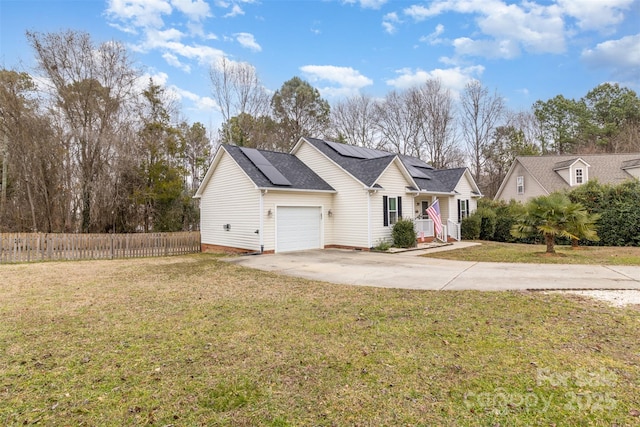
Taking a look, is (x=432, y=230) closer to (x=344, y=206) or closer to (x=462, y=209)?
(x=462, y=209)

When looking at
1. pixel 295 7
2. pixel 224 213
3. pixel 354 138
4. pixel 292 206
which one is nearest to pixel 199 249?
pixel 224 213

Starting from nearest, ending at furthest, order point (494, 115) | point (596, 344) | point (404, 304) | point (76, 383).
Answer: point (76, 383) < point (596, 344) < point (404, 304) < point (494, 115)

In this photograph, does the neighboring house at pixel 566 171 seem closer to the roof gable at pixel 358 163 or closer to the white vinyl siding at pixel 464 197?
the white vinyl siding at pixel 464 197

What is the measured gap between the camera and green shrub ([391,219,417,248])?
15.0 metres

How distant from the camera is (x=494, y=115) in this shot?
31562mm

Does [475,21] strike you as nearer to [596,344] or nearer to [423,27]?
[423,27]

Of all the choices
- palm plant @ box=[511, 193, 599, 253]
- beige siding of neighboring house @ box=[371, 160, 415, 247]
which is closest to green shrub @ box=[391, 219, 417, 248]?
beige siding of neighboring house @ box=[371, 160, 415, 247]

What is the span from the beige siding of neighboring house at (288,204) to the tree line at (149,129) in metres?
9.75

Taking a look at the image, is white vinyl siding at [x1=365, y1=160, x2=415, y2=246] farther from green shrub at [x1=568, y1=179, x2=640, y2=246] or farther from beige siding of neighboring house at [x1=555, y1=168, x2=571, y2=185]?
beige siding of neighboring house at [x1=555, y1=168, x2=571, y2=185]

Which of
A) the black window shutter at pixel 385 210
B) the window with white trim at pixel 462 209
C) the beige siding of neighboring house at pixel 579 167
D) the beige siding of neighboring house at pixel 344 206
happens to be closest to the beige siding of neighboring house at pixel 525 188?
the beige siding of neighboring house at pixel 579 167

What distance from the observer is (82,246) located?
13062mm

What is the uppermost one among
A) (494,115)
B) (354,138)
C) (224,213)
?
(494,115)

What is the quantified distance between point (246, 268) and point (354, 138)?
24.4 m

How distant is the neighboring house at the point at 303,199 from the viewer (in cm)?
1405
